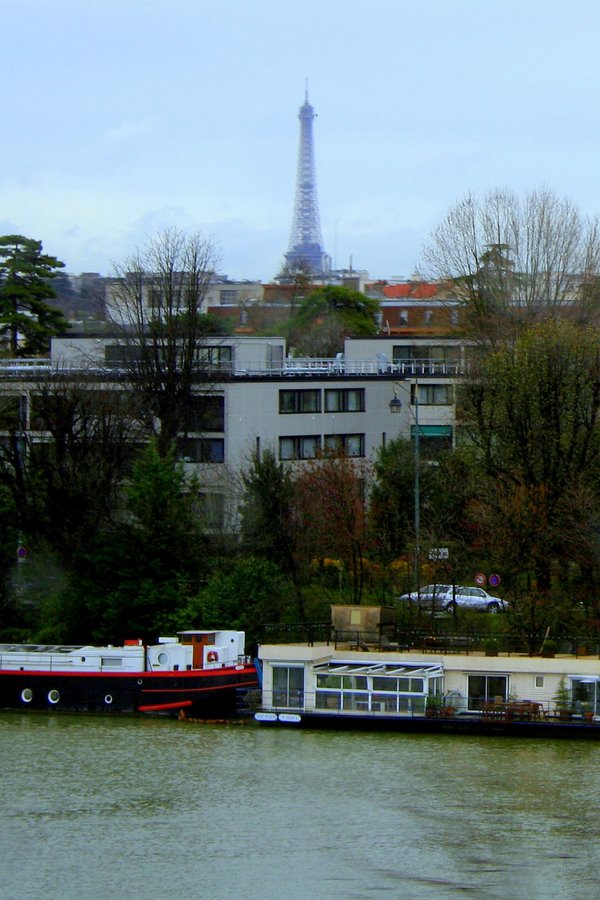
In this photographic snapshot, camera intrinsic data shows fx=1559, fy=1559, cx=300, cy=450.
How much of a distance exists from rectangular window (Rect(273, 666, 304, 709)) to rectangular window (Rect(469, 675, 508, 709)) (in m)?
3.53

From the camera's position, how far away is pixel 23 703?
112 ft

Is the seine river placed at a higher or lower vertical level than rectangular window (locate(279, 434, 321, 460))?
lower

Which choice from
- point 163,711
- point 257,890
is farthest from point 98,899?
point 163,711

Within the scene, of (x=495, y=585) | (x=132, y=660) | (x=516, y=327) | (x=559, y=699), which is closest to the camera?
(x=559, y=699)

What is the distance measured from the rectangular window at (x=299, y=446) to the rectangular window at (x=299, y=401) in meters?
0.88

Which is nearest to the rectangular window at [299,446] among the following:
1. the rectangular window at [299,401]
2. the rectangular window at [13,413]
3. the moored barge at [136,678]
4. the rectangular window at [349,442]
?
the rectangular window at [349,442]

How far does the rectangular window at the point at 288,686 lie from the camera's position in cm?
3231

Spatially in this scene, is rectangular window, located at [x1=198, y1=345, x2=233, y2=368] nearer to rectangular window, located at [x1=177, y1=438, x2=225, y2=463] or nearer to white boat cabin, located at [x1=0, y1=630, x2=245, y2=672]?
rectangular window, located at [x1=177, y1=438, x2=225, y2=463]

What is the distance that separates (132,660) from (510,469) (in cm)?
1194

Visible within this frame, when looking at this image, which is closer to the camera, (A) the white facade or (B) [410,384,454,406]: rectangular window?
(A) the white facade

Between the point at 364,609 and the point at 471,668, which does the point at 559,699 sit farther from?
the point at 364,609

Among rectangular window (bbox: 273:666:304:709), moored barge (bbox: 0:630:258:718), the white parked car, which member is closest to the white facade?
rectangular window (bbox: 273:666:304:709)

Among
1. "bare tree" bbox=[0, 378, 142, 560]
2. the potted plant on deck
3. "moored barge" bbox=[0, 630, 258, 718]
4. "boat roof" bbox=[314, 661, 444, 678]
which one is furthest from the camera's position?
"bare tree" bbox=[0, 378, 142, 560]

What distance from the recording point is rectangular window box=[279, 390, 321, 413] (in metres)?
49.6
